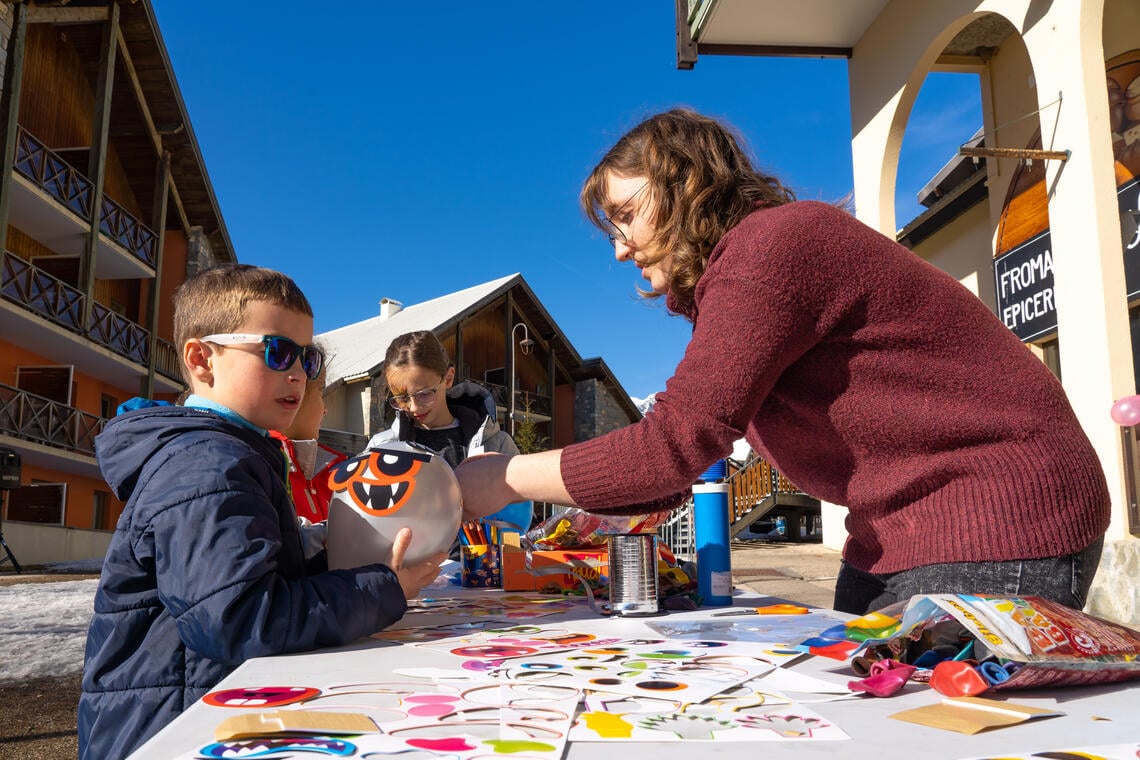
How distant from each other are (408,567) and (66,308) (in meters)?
17.6

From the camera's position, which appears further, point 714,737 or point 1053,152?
Answer: point 1053,152

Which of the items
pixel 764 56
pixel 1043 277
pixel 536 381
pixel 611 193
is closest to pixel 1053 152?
pixel 1043 277

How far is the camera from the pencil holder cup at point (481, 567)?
8.41 ft

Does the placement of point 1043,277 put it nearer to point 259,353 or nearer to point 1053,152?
point 1053,152

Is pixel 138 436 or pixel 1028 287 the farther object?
pixel 1028 287

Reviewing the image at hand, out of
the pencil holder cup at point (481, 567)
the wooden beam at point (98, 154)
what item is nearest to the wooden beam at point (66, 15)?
the wooden beam at point (98, 154)

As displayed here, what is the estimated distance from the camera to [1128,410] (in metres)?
4.81

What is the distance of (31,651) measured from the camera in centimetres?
513

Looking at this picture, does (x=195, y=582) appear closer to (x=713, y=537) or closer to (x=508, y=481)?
(x=508, y=481)

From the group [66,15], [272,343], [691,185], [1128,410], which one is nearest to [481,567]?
[272,343]

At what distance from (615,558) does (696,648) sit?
0.55m

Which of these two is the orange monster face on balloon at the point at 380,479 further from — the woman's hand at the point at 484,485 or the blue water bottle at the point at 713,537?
the blue water bottle at the point at 713,537

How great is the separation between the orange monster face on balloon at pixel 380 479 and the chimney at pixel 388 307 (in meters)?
30.3

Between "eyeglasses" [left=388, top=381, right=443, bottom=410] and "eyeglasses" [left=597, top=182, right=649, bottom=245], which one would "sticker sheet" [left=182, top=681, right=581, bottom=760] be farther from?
"eyeglasses" [left=388, top=381, right=443, bottom=410]
